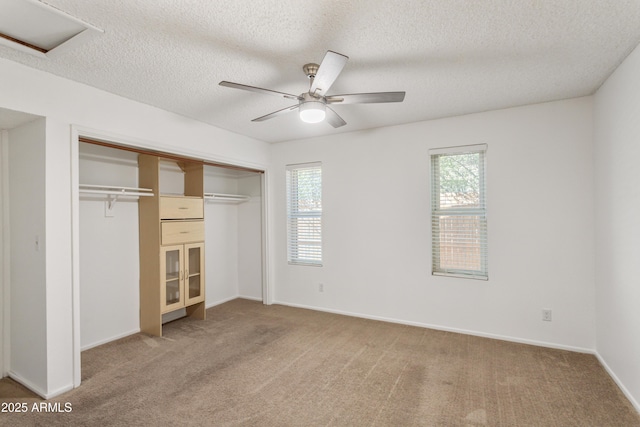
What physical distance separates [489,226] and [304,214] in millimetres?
2492

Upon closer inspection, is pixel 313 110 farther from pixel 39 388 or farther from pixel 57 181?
pixel 39 388

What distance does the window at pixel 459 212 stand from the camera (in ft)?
12.0

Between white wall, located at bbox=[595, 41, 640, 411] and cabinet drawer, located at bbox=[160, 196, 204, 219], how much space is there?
4311mm

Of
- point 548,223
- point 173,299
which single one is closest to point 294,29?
point 548,223

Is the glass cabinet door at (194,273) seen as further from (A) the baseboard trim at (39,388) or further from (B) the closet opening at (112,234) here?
(A) the baseboard trim at (39,388)

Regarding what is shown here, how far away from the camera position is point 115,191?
346 cm

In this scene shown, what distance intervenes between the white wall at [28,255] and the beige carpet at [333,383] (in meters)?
0.24

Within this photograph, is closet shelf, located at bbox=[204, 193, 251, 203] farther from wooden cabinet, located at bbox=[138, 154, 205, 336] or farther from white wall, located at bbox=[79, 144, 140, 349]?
white wall, located at bbox=[79, 144, 140, 349]

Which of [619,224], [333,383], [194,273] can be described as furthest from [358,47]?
[194,273]

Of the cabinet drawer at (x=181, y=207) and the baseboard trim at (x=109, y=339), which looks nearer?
the baseboard trim at (x=109, y=339)

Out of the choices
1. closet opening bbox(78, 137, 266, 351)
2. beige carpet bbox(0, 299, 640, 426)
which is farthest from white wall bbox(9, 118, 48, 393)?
closet opening bbox(78, 137, 266, 351)

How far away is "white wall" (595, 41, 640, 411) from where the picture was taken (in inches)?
89.5

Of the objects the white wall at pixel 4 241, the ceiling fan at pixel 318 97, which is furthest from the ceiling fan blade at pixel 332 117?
the white wall at pixel 4 241

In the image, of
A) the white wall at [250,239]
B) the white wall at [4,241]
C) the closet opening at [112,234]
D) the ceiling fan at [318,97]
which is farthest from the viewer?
the white wall at [250,239]
